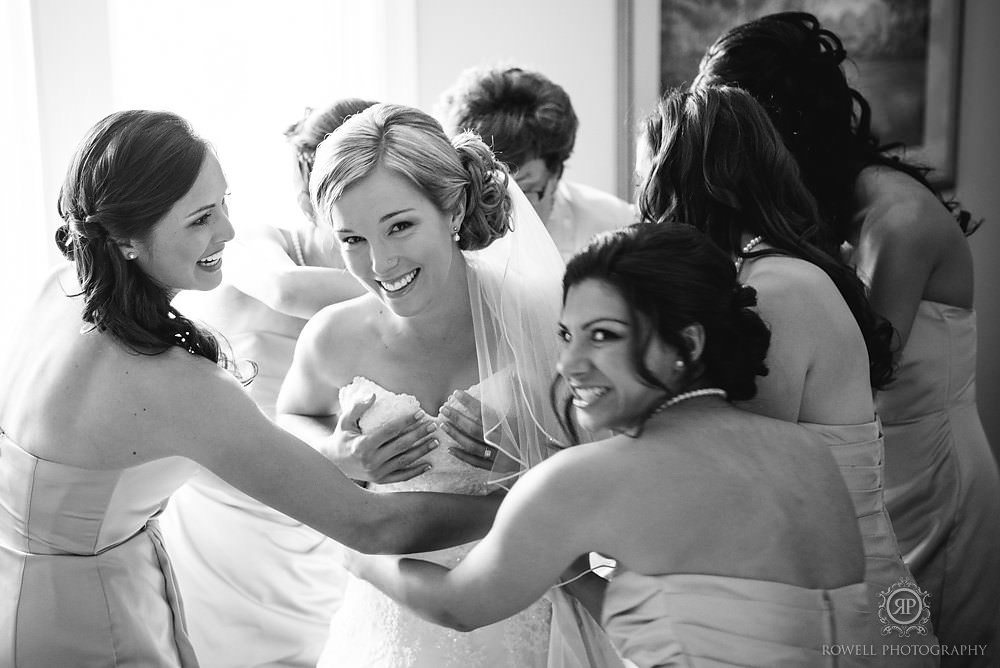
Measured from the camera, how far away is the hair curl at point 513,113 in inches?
128

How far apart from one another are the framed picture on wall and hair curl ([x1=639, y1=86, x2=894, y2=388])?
2.79 meters

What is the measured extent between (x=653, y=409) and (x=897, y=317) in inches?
50.5

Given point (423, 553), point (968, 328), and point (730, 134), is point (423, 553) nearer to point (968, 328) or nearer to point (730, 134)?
point (730, 134)

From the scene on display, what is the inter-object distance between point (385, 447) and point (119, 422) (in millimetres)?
555

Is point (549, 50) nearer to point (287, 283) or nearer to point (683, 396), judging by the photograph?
point (287, 283)

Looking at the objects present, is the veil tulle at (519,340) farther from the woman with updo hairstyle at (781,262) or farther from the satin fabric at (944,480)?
the satin fabric at (944,480)

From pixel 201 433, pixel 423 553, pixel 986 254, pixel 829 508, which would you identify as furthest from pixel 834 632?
pixel 986 254

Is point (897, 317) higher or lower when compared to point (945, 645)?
higher

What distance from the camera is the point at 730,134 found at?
→ 6.72ft

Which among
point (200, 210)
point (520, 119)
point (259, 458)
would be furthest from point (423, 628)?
point (520, 119)

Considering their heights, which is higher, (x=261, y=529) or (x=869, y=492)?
Answer: (x=869, y=492)

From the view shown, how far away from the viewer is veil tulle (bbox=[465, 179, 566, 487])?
2219 mm

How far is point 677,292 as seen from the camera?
1.63 metres

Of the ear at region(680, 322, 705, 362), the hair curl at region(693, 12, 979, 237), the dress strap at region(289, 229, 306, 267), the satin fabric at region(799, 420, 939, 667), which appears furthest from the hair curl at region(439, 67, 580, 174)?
the ear at region(680, 322, 705, 362)
